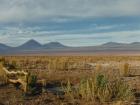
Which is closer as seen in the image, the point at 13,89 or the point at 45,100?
the point at 45,100

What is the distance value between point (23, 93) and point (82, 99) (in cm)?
255

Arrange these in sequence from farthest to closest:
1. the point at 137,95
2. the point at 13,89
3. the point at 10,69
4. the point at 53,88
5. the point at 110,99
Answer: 1. the point at 10,69
2. the point at 53,88
3. the point at 13,89
4. the point at 137,95
5. the point at 110,99

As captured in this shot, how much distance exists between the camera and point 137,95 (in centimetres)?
1553

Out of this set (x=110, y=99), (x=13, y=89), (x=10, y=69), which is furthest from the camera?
(x=10, y=69)

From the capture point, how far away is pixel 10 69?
66.8 ft

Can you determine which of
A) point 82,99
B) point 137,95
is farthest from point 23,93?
point 137,95

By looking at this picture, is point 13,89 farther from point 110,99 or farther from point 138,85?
point 138,85

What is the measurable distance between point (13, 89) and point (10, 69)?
12.8 ft

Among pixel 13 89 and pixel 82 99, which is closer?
pixel 82 99

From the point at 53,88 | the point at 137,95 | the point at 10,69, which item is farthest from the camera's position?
the point at 10,69

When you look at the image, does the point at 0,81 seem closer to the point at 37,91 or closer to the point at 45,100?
the point at 37,91

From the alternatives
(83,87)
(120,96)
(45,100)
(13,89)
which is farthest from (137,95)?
(13,89)

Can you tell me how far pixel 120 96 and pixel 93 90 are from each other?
102 centimetres

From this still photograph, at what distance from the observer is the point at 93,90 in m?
14.4
